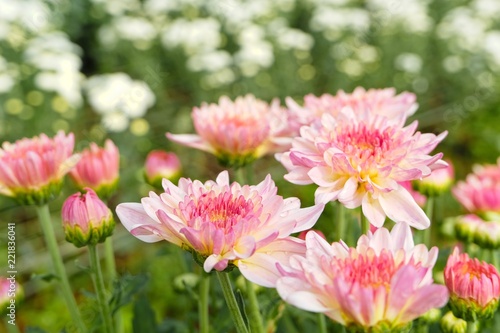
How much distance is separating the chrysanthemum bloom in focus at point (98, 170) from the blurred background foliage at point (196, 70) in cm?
105

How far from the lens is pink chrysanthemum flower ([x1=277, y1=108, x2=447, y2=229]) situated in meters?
0.56

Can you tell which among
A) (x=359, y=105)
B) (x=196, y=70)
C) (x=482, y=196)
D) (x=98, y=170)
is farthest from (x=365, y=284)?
(x=196, y=70)

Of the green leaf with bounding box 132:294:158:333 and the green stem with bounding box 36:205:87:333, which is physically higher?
the green stem with bounding box 36:205:87:333

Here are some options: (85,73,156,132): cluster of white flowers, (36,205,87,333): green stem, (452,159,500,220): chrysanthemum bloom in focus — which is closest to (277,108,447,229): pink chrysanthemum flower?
(36,205,87,333): green stem

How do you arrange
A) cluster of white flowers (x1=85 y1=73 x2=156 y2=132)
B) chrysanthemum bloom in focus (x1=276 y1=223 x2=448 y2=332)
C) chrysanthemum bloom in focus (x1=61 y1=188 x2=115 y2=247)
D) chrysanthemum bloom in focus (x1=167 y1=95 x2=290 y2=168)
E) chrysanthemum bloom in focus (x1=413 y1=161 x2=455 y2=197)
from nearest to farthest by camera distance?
chrysanthemum bloom in focus (x1=276 y1=223 x2=448 y2=332)
chrysanthemum bloom in focus (x1=61 y1=188 x2=115 y2=247)
chrysanthemum bloom in focus (x1=167 y1=95 x2=290 y2=168)
chrysanthemum bloom in focus (x1=413 y1=161 x2=455 y2=197)
cluster of white flowers (x1=85 y1=73 x2=156 y2=132)

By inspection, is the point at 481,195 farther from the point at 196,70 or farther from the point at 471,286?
the point at 196,70

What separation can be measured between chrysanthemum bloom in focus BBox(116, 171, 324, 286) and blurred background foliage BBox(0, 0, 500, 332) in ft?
4.59

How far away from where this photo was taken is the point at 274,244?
514 mm

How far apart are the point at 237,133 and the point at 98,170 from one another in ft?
0.68

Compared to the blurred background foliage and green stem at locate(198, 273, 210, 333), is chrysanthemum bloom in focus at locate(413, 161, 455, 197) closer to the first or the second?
green stem at locate(198, 273, 210, 333)

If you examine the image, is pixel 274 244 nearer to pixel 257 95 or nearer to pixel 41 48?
pixel 41 48

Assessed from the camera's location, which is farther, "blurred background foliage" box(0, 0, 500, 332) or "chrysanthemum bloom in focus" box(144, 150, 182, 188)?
"blurred background foliage" box(0, 0, 500, 332)

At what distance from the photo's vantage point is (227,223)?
19.2 inches

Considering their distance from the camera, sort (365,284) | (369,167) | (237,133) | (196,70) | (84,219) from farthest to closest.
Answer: (196,70)
(237,133)
(84,219)
(369,167)
(365,284)
